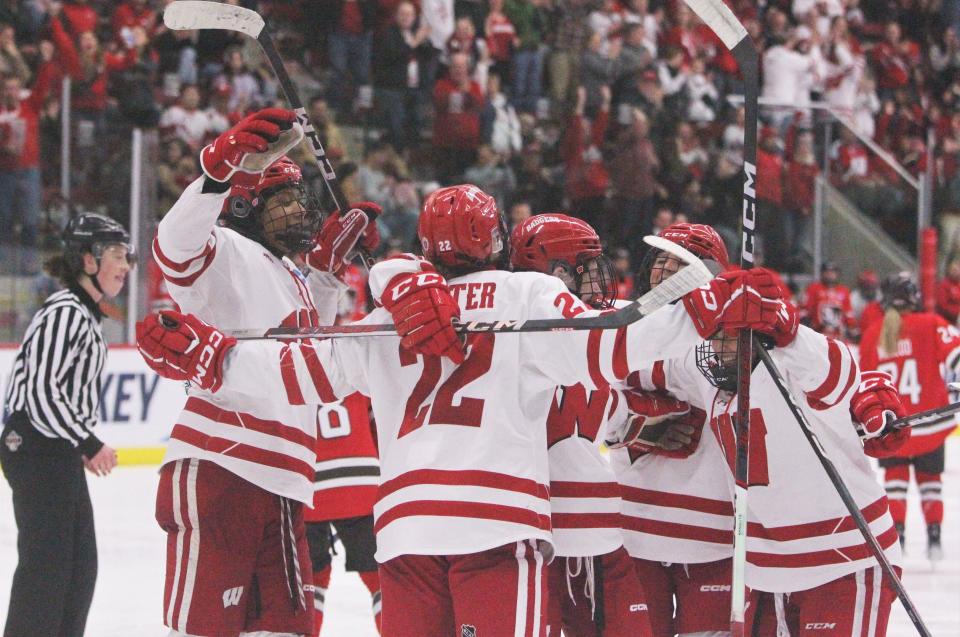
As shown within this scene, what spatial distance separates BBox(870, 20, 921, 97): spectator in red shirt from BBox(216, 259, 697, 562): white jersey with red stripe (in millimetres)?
11029

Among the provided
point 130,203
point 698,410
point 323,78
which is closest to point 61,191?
point 130,203

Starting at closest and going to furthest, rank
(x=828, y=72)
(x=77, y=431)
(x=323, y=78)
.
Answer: (x=77, y=431)
(x=323, y=78)
(x=828, y=72)

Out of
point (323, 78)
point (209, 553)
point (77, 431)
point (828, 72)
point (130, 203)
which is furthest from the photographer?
point (828, 72)

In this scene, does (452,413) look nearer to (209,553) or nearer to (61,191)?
(209,553)

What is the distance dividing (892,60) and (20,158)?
27.1ft

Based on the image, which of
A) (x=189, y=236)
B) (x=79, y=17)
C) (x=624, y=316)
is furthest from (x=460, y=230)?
(x=79, y=17)

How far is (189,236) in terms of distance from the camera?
2.83m

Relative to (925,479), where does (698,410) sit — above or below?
above

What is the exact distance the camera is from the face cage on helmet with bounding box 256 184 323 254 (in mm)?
3117

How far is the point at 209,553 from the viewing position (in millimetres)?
2896

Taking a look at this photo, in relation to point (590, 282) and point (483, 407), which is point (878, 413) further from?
point (483, 407)

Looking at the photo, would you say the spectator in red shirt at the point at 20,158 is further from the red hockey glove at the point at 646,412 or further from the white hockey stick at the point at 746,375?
the white hockey stick at the point at 746,375

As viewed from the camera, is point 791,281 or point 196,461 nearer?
point 196,461

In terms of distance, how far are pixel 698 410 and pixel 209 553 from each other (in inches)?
41.6
